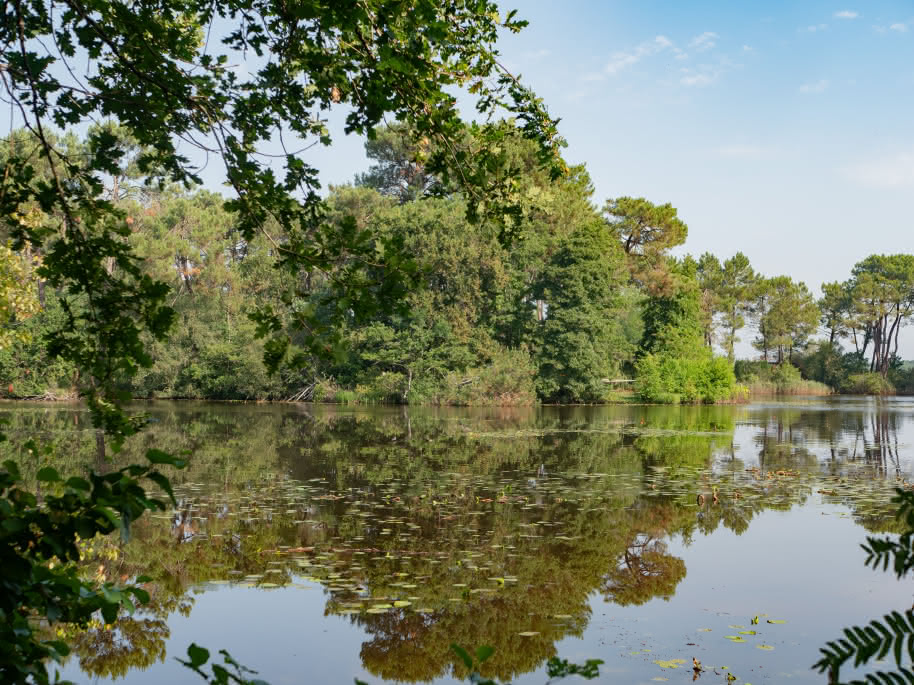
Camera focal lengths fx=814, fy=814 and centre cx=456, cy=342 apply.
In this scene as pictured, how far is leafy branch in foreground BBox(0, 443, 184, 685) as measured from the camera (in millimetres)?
2141

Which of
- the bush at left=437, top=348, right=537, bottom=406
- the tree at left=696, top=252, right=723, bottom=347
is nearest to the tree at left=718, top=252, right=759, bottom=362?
the tree at left=696, top=252, right=723, bottom=347

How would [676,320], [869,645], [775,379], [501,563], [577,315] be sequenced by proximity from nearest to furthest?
[869,645], [501,563], [577,315], [676,320], [775,379]

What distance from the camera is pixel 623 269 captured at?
138 feet

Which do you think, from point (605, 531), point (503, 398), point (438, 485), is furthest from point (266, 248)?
point (605, 531)

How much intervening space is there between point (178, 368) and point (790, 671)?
125 ft

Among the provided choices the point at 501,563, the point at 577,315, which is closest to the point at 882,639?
the point at 501,563

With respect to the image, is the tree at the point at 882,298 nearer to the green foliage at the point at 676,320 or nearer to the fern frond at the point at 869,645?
the green foliage at the point at 676,320

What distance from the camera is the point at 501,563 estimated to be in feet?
25.2

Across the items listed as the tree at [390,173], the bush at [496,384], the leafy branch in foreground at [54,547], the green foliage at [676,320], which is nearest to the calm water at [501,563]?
the leafy branch in foreground at [54,547]

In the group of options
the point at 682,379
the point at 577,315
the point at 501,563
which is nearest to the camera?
the point at 501,563

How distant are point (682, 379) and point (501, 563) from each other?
35728mm

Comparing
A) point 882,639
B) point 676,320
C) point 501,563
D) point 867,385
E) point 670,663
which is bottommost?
point 670,663

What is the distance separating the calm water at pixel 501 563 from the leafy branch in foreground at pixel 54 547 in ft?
1.96

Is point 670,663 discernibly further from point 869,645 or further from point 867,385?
point 867,385
